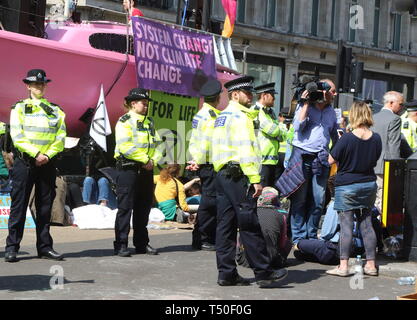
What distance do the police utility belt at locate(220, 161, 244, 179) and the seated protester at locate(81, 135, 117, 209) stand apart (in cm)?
595

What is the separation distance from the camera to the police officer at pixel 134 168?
993 centimetres

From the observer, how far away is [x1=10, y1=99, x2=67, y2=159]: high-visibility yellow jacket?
929 cm

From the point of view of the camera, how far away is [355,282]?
340 inches

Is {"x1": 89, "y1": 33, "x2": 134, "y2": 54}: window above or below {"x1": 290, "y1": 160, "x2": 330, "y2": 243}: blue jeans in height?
above

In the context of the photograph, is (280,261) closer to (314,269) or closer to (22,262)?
(314,269)

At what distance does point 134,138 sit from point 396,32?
1165 inches

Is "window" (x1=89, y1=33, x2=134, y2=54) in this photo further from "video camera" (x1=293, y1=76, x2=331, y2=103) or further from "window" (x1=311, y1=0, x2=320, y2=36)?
"window" (x1=311, y1=0, x2=320, y2=36)

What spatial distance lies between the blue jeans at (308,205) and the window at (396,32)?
1122 inches

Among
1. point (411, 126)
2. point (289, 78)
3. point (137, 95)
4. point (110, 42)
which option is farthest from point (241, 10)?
point (137, 95)

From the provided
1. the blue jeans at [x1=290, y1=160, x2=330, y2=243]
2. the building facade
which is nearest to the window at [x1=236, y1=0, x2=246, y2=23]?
the building facade

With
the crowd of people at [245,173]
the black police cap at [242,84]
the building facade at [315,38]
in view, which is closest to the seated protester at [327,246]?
the crowd of people at [245,173]

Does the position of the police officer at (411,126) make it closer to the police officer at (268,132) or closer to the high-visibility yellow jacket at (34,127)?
the police officer at (268,132)

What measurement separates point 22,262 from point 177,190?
5293 mm
